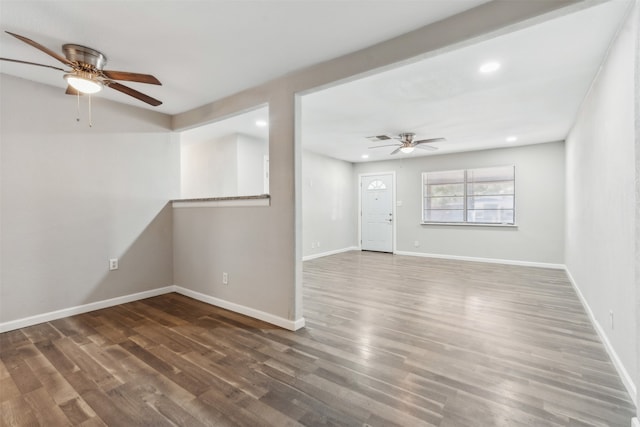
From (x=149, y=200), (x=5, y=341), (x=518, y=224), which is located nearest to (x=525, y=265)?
(x=518, y=224)

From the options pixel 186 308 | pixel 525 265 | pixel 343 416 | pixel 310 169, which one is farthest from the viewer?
pixel 310 169

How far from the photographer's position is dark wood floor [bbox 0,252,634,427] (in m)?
1.64

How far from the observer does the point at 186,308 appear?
3.34 m

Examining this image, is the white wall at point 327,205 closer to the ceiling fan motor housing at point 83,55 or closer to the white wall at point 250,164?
the white wall at point 250,164

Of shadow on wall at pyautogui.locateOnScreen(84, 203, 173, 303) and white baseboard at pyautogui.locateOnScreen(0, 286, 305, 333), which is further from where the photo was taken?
shadow on wall at pyautogui.locateOnScreen(84, 203, 173, 303)

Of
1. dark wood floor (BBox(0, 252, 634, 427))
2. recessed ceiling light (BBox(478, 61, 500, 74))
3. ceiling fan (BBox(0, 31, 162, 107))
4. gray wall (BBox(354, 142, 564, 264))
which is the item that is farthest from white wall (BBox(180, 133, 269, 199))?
recessed ceiling light (BBox(478, 61, 500, 74))

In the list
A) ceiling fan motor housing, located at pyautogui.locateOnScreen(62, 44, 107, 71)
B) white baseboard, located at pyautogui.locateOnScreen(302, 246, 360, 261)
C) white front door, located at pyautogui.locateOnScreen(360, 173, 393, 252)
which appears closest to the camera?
ceiling fan motor housing, located at pyautogui.locateOnScreen(62, 44, 107, 71)

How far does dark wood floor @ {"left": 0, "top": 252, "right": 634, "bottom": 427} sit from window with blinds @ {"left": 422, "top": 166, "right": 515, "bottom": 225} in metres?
3.00

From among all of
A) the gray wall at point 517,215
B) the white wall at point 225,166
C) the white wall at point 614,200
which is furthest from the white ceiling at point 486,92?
the white wall at point 225,166

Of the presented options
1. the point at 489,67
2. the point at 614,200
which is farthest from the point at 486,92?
the point at 614,200

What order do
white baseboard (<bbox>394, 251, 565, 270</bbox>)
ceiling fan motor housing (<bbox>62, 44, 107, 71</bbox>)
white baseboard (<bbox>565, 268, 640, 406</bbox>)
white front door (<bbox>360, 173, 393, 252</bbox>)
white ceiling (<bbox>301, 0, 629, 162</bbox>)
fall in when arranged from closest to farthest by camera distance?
white baseboard (<bbox>565, 268, 640, 406</bbox>) → white ceiling (<bbox>301, 0, 629, 162</bbox>) → ceiling fan motor housing (<bbox>62, 44, 107, 71</bbox>) → white baseboard (<bbox>394, 251, 565, 270</bbox>) → white front door (<bbox>360, 173, 393, 252</bbox>)

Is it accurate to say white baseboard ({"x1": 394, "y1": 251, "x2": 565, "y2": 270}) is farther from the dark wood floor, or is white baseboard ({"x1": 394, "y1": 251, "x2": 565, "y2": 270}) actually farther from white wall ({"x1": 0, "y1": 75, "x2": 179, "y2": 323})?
white wall ({"x1": 0, "y1": 75, "x2": 179, "y2": 323})

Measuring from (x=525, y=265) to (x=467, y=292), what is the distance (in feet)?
9.06

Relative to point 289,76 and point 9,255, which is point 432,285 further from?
point 9,255
